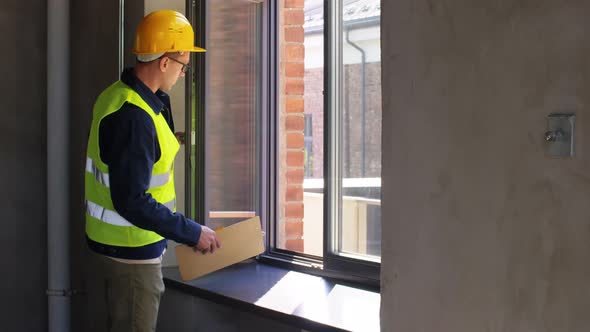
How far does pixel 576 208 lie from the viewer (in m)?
1.41

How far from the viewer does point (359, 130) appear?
9.77 feet

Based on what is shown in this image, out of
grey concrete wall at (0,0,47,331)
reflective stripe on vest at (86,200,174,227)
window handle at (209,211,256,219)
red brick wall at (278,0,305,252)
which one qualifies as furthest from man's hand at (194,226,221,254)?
grey concrete wall at (0,0,47,331)

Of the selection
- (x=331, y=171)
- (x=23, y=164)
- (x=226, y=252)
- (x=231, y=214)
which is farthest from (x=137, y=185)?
(x=23, y=164)

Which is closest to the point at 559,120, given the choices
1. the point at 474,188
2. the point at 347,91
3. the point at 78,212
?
the point at 474,188

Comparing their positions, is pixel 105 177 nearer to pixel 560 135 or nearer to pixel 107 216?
pixel 107 216

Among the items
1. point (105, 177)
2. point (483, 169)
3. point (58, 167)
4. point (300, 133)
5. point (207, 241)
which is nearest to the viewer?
point (483, 169)

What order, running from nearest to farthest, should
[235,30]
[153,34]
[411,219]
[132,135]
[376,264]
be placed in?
[411,219] → [132,135] → [153,34] → [376,264] → [235,30]

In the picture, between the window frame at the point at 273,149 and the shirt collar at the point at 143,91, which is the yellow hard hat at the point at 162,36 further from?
the window frame at the point at 273,149

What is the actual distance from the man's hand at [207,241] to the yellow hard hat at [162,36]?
2.20 feet

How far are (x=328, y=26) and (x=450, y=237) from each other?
1533mm

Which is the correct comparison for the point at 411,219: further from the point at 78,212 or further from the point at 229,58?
the point at 78,212

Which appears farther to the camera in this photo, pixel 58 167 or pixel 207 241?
pixel 58 167

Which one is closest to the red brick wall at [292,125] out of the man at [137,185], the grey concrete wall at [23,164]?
the man at [137,185]

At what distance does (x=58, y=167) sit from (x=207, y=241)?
1.28 meters
